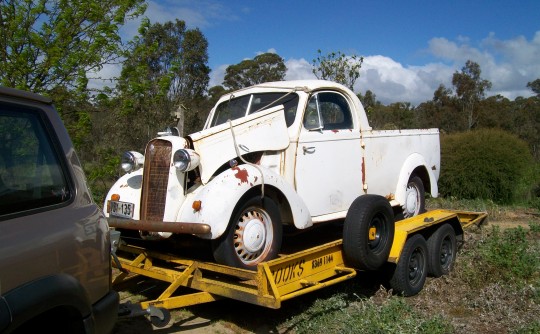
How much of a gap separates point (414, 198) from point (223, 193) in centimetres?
390

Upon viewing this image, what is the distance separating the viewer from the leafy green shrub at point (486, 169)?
15086 millimetres

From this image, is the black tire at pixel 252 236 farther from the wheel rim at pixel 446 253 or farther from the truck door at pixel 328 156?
the wheel rim at pixel 446 253

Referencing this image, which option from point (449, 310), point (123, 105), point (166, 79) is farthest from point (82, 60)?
point (449, 310)

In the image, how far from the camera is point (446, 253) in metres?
7.00

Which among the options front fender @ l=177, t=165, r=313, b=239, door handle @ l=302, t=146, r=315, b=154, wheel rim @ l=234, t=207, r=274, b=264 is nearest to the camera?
front fender @ l=177, t=165, r=313, b=239

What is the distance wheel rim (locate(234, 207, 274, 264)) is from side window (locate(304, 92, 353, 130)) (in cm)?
133

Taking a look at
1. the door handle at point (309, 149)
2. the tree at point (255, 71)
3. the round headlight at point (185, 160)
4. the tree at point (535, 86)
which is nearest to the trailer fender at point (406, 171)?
the door handle at point (309, 149)

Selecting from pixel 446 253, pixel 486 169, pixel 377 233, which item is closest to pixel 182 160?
pixel 377 233

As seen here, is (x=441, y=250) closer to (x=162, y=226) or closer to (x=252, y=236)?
(x=252, y=236)

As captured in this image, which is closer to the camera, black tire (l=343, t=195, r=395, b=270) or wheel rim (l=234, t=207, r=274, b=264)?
wheel rim (l=234, t=207, r=274, b=264)

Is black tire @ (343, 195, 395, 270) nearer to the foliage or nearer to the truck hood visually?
the foliage

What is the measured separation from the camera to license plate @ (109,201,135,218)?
4.95m

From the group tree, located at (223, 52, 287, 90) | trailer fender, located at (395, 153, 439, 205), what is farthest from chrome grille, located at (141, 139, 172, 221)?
tree, located at (223, 52, 287, 90)

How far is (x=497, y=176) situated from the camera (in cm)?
1502
